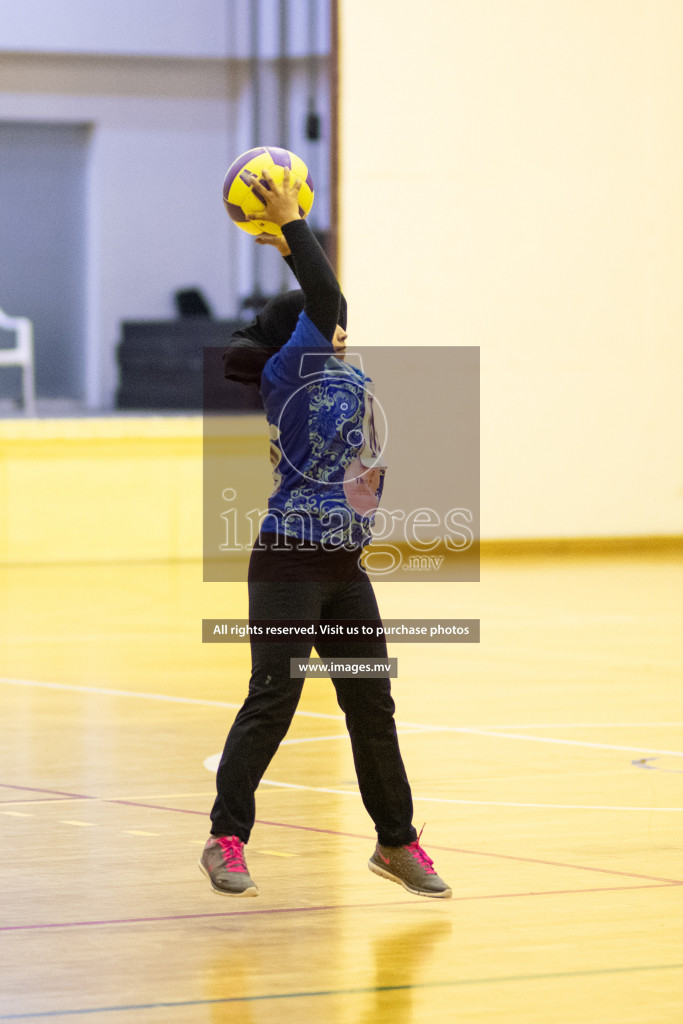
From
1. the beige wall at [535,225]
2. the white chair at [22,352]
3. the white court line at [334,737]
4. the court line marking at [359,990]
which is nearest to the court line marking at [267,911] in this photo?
the court line marking at [359,990]

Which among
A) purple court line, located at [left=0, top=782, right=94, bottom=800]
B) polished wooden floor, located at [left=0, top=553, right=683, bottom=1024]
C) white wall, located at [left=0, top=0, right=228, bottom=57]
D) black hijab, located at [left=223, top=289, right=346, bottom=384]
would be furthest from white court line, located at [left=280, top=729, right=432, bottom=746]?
white wall, located at [left=0, top=0, right=228, bottom=57]

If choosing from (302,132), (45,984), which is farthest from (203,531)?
(45,984)

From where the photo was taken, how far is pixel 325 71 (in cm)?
1184

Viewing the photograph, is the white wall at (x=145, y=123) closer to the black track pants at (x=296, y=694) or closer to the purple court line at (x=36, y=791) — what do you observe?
the purple court line at (x=36, y=791)

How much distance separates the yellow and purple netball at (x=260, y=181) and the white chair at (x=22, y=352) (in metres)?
8.58

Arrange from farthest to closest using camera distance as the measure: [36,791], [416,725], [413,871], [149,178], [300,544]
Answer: [149,178], [416,725], [36,791], [413,871], [300,544]

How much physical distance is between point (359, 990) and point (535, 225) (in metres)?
9.44

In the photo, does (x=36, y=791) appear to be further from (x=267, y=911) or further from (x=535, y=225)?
(x=535, y=225)

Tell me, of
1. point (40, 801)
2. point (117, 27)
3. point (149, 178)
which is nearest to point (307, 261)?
point (40, 801)

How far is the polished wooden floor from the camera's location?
2980 millimetres

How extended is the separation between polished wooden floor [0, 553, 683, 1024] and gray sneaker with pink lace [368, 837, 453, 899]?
5 centimetres

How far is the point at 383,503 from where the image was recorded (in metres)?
11.6

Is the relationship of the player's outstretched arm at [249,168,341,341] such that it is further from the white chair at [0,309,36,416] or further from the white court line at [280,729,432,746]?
the white chair at [0,309,36,416]

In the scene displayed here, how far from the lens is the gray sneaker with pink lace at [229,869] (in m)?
3.49
